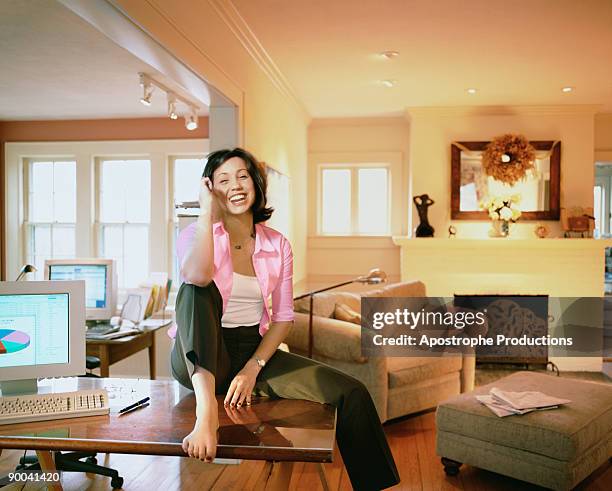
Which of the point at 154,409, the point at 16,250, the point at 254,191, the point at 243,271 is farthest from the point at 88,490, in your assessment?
the point at 16,250

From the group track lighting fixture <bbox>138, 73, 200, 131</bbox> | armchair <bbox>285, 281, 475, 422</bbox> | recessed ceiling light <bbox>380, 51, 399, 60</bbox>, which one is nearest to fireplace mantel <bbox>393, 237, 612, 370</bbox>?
armchair <bbox>285, 281, 475, 422</bbox>

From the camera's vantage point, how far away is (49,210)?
20.4ft

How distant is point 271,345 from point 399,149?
507 centimetres

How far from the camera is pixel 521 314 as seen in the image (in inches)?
236

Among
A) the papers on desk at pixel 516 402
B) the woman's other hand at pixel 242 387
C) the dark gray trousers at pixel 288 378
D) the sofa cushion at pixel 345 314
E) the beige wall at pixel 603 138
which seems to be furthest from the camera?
the beige wall at pixel 603 138

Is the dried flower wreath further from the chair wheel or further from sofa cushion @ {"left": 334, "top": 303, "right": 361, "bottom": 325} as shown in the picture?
the chair wheel

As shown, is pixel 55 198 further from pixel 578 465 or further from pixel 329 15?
pixel 578 465

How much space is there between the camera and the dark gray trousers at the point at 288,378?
1.71 m

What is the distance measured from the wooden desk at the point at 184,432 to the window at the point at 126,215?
4.39 m

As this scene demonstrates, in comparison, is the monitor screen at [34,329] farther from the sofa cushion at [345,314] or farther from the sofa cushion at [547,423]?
the sofa cushion at [345,314]

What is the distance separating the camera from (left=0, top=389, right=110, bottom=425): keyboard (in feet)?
5.69

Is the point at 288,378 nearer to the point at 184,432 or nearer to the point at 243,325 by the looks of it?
the point at 243,325

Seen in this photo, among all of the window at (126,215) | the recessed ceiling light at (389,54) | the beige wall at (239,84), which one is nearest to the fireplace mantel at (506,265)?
the beige wall at (239,84)

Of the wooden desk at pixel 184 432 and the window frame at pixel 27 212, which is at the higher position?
the window frame at pixel 27 212
